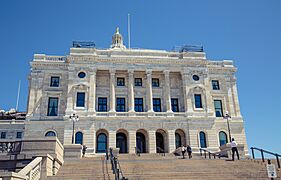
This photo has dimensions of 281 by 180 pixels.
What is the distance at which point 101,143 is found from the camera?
35.2 m

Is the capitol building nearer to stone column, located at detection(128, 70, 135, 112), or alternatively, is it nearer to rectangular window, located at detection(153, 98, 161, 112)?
stone column, located at detection(128, 70, 135, 112)

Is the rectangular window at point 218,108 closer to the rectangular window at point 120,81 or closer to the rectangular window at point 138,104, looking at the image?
the rectangular window at point 138,104

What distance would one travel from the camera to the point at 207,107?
123ft

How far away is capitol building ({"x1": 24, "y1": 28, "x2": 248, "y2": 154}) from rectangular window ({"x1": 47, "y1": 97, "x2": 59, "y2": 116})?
12cm

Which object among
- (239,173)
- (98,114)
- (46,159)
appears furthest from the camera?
(98,114)

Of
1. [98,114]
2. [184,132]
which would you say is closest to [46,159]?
[98,114]

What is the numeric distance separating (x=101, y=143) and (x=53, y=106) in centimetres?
810

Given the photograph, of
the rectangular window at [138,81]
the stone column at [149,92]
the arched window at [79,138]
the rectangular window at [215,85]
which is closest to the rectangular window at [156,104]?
the stone column at [149,92]

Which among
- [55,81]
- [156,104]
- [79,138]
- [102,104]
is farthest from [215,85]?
[55,81]

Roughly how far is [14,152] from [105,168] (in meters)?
5.27

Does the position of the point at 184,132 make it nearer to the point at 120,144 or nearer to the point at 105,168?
the point at 120,144

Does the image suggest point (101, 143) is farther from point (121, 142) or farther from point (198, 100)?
point (198, 100)

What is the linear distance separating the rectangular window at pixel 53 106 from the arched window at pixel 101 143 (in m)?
6.51

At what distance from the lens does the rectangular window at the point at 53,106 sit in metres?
36.5
